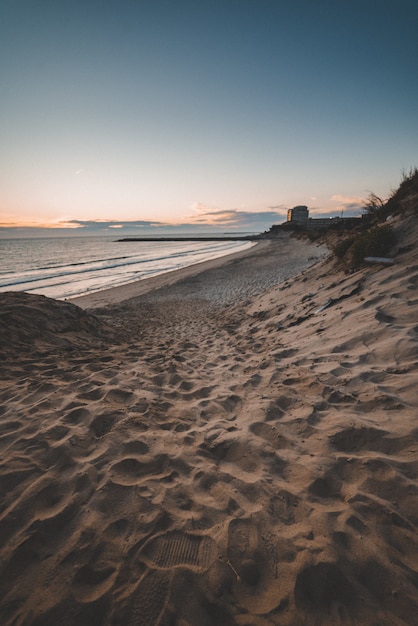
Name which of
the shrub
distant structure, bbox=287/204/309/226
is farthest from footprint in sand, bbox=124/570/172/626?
distant structure, bbox=287/204/309/226

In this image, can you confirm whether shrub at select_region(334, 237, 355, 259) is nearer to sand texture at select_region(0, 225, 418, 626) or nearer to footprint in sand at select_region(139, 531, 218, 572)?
sand texture at select_region(0, 225, 418, 626)

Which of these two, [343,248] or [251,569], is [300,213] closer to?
[343,248]

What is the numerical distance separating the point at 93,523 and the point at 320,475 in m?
1.90

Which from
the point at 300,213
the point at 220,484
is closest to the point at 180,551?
the point at 220,484

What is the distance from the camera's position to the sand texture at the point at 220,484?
62.3 inches

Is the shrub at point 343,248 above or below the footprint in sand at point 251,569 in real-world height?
above

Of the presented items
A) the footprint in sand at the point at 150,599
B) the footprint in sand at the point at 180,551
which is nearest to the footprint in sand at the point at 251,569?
the footprint in sand at the point at 180,551

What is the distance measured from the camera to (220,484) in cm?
238

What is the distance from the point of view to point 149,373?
4.73 meters

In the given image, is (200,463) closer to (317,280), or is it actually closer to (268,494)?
(268,494)

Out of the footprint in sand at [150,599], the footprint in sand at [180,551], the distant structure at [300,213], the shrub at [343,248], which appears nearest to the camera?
the footprint in sand at [150,599]

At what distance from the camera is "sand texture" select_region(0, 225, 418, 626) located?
1583mm

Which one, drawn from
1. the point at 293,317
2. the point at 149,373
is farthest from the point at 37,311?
the point at 293,317

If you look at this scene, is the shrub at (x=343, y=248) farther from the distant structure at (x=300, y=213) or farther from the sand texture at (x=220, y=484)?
the distant structure at (x=300, y=213)
